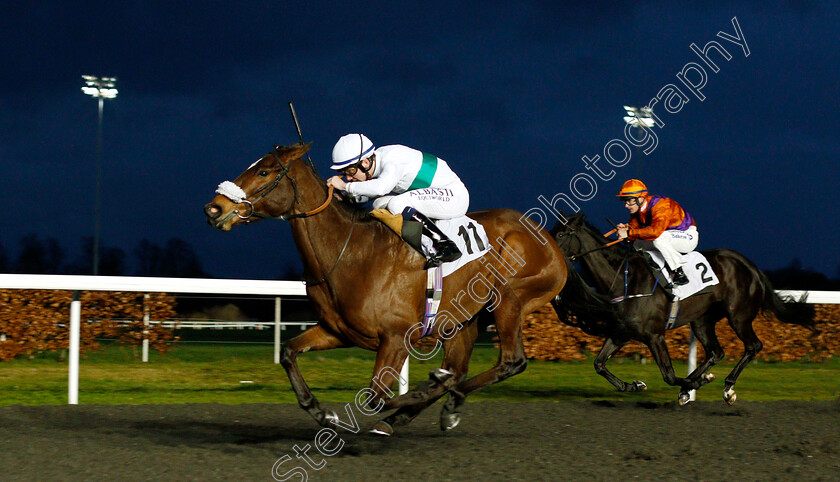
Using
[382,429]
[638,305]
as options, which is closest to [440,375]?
[382,429]

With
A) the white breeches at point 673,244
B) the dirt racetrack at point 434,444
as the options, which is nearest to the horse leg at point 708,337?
the white breeches at point 673,244

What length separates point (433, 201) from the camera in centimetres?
420

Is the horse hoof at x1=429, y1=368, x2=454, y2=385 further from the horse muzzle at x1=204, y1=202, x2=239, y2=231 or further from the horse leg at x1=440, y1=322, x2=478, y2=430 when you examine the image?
the horse muzzle at x1=204, y1=202, x2=239, y2=231

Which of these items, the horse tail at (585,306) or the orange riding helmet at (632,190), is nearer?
the horse tail at (585,306)

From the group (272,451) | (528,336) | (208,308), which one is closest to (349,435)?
(272,451)

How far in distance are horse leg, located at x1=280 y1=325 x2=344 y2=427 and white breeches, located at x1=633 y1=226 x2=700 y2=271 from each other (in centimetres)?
327

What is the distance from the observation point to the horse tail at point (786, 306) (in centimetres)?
711

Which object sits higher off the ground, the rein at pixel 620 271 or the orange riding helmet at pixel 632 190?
the orange riding helmet at pixel 632 190

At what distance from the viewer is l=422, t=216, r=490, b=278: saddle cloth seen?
4113mm

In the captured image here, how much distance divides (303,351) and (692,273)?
150 inches

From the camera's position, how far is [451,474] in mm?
3395

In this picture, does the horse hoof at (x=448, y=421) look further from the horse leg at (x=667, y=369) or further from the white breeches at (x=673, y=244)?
the white breeches at (x=673, y=244)

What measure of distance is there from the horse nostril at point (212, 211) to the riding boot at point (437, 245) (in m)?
1.02

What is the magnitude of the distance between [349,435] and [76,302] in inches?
92.1
